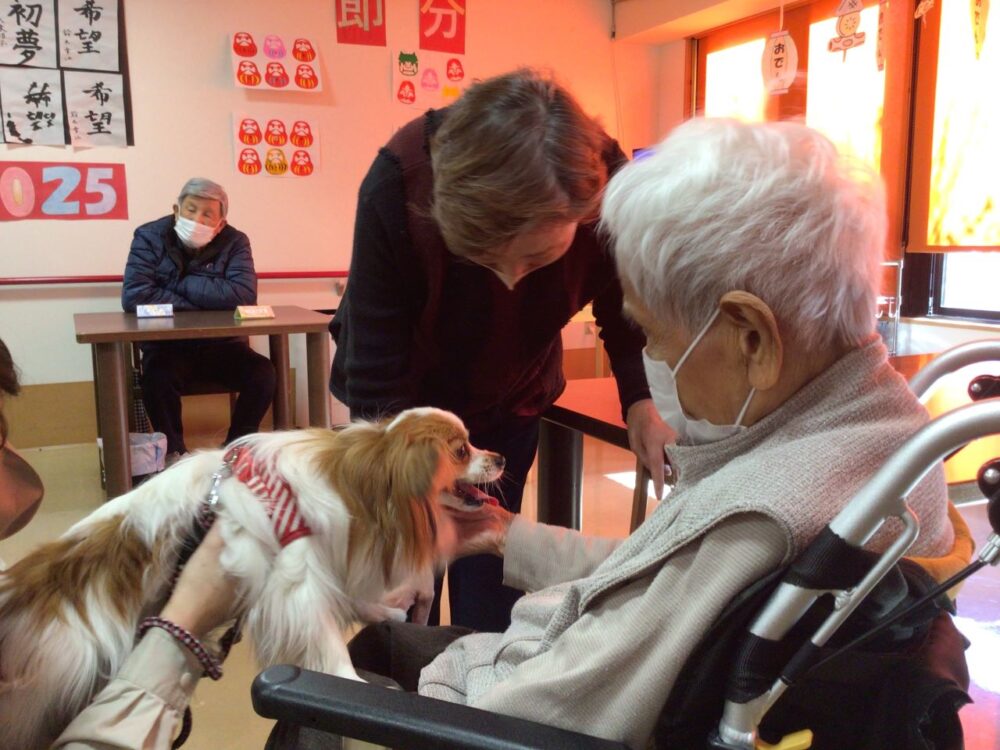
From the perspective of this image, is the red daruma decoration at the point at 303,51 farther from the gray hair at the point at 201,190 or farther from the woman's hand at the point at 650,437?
the woman's hand at the point at 650,437

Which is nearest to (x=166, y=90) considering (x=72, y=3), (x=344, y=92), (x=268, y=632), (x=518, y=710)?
(x=72, y=3)

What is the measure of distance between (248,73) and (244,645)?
3270mm

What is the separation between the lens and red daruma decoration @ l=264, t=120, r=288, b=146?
434 cm

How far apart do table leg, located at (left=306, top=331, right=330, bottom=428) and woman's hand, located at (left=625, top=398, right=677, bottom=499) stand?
2.25 meters

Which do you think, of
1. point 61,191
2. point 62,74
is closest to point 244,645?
point 61,191

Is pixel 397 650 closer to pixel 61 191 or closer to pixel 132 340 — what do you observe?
pixel 132 340

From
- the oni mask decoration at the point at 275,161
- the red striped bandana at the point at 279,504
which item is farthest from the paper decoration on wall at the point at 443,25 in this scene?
the red striped bandana at the point at 279,504

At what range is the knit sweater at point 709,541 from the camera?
0.65 metres

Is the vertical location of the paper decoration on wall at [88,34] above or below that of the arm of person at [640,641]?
above

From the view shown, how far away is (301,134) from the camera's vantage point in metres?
4.41

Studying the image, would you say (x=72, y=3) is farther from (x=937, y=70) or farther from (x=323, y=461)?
(x=937, y=70)

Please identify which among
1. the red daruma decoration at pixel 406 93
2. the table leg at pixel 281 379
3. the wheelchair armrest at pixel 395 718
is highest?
the red daruma decoration at pixel 406 93

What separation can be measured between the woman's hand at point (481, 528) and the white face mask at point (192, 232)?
2.85m

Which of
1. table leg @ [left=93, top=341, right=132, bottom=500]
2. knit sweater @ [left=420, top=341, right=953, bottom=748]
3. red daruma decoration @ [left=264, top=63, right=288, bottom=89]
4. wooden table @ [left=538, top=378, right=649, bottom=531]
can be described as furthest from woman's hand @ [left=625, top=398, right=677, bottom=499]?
red daruma decoration @ [left=264, top=63, right=288, bottom=89]
